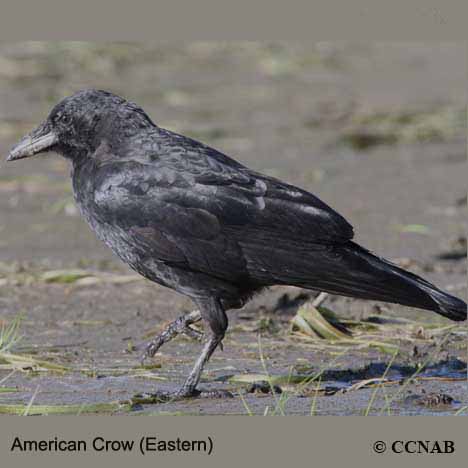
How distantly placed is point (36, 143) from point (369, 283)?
201 centimetres

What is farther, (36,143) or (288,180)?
(288,180)

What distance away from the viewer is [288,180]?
37.8 feet

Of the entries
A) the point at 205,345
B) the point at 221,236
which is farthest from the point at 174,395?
the point at 221,236

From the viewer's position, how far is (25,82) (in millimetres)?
15469

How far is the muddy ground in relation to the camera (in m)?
6.21

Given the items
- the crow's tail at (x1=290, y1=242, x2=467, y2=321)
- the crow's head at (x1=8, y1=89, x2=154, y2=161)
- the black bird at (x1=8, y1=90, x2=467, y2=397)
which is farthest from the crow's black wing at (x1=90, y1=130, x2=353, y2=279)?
the crow's head at (x1=8, y1=89, x2=154, y2=161)

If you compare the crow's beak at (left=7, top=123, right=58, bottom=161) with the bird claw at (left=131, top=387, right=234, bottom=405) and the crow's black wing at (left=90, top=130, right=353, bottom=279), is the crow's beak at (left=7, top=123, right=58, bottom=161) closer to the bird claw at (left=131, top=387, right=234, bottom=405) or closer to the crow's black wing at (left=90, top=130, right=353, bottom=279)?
the crow's black wing at (left=90, top=130, right=353, bottom=279)

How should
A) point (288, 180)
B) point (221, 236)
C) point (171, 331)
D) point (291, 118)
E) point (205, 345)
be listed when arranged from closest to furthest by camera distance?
point (221, 236), point (205, 345), point (171, 331), point (288, 180), point (291, 118)

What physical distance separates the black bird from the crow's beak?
545 millimetres

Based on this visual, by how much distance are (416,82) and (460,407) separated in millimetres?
11693

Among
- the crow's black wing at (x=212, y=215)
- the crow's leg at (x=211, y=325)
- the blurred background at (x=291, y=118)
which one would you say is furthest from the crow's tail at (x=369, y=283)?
the blurred background at (x=291, y=118)

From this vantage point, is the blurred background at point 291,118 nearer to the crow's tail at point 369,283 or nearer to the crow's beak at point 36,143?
the crow's beak at point 36,143

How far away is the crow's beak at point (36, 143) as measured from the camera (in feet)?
22.1

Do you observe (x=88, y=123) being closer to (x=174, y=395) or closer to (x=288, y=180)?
(x=174, y=395)
